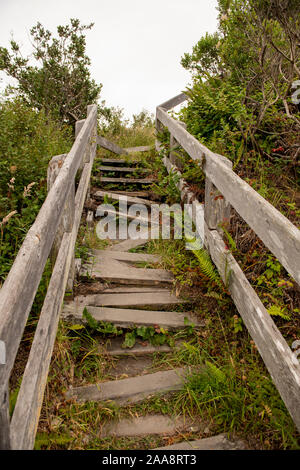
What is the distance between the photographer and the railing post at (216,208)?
325cm

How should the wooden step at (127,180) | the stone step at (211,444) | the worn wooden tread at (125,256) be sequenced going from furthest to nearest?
1. the wooden step at (127,180)
2. the worn wooden tread at (125,256)
3. the stone step at (211,444)

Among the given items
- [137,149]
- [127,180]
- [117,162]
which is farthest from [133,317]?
[137,149]

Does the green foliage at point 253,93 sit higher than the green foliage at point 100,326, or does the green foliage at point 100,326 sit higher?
the green foliage at point 253,93

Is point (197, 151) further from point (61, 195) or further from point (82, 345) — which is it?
point (82, 345)

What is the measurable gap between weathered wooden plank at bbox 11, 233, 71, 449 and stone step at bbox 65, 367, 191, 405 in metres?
0.60

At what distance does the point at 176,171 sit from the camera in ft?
16.7

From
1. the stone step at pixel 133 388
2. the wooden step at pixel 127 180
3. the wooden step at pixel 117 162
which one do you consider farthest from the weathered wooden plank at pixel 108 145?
the stone step at pixel 133 388

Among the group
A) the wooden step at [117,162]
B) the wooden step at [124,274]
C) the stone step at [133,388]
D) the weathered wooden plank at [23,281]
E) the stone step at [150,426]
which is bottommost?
the stone step at [150,426]

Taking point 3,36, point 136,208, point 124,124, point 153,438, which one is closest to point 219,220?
point 153,438

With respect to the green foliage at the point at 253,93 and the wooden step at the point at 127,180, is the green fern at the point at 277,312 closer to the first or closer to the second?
the green foliage at the point at 253,93

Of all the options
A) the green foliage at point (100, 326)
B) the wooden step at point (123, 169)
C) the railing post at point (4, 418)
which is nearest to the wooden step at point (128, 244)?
the green foliage at point (100, 326)

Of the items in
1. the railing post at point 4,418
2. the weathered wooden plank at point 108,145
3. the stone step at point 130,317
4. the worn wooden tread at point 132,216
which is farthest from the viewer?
the weathered wooden plank at point 108,145

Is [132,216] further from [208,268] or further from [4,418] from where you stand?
[4,418]

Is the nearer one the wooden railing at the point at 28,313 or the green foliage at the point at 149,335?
the wooden railing at the point at 28,313
